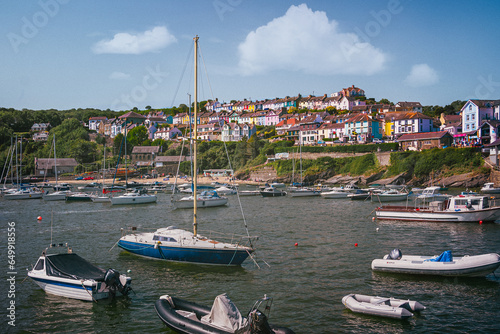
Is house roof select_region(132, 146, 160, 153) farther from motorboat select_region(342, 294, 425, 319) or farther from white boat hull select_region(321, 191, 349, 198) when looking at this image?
motorboat select_region(342, 294, 425, 319)

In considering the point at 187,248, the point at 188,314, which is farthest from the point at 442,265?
the point at 187,248

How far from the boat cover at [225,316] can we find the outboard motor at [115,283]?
20.0ft

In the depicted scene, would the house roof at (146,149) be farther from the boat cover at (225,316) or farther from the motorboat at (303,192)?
the boat cover at (225,316)

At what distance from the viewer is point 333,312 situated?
1688cm

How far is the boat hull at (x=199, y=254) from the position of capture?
73.3 ft

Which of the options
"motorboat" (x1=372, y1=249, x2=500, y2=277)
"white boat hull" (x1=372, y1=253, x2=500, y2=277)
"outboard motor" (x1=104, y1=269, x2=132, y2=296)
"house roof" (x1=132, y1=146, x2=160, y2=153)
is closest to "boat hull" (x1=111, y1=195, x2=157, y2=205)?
"outboard motor" (x1=104, y1=269, x2=132, y2=296)

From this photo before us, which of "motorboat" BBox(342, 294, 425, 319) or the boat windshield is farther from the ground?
the boat windshield

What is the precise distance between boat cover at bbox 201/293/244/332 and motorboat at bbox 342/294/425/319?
18.9 ft

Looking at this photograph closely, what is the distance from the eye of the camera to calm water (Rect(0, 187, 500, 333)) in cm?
1603

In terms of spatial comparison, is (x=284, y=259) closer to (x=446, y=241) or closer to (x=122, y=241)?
(x=122, y=241)

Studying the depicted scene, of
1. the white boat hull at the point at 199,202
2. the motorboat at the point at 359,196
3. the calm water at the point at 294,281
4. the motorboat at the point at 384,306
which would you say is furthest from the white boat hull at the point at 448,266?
the motorboat at the point at 359,196

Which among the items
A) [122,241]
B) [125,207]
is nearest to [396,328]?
[122,241]

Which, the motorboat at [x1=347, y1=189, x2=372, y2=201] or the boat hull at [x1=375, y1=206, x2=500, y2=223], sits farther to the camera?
the motorboat at [x1=347, y1=189, x2=372, y2=201]

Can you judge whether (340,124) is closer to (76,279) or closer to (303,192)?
(303,192)
